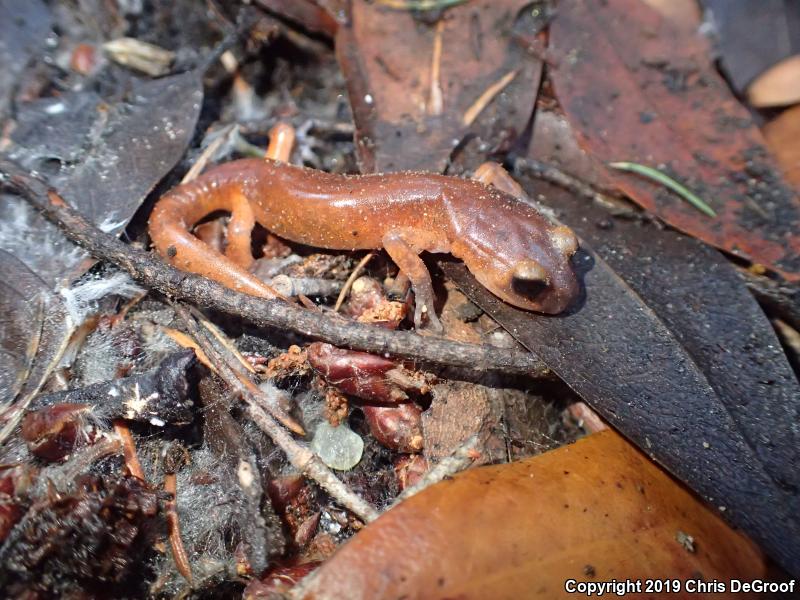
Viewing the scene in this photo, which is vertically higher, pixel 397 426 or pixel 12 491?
pixel 397 426

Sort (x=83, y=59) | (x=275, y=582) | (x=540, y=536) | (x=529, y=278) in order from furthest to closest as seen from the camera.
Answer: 1. (x=83, y=59)
2. (x=529, y=278)
3. (x=275, y=582)
4. (x=540, y=536)

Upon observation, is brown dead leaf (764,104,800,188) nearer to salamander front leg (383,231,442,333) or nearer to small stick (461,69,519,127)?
small stick (461,69,519,127)

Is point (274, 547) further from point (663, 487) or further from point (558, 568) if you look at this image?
point (663, 487)

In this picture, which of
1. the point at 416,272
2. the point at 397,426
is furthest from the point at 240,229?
the point at 397,426

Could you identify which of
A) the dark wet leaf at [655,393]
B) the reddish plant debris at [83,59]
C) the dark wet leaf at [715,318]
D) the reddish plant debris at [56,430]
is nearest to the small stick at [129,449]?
the reddish plant debris at [56,430]

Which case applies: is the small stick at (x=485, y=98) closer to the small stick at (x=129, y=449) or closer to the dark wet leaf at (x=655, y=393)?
the dark wet leaf at (x=655, y=393)

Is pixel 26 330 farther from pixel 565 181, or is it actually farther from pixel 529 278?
pixel 565 181
